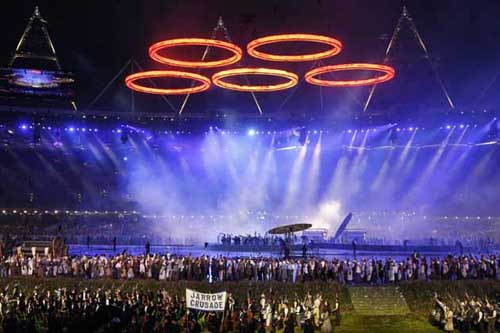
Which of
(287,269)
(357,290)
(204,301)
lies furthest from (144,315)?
(357,290)

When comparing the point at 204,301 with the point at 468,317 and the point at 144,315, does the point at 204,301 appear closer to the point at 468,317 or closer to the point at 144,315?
the point at 144,315

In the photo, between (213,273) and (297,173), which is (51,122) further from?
(297,173)

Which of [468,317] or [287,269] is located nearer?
[468,317]

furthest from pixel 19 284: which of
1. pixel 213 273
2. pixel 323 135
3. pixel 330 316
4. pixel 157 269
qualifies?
pixel 323 135

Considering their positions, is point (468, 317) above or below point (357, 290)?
below

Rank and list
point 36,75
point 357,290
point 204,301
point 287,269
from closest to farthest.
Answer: point 204,301 → point 357,290 → point 287,269 → point 36,75

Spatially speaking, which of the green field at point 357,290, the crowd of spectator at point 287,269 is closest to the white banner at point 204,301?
the green field at point 357,290

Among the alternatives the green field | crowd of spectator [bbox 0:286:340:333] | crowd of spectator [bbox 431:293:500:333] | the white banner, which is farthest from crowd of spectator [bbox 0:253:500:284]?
the white banner

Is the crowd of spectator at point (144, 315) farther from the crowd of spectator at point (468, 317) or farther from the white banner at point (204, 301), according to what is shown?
the crowd of spectator at point (468, 317)

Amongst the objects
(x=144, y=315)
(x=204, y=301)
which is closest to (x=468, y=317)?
(x=204, y=301)

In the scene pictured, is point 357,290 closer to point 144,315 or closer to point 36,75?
point 144,315

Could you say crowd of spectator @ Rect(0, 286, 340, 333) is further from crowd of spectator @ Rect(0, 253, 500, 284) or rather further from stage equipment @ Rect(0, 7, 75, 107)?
stage equipment @ Rect(0, 7, 75, 107)

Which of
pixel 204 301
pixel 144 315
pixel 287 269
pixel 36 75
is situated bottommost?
pixel 144 315

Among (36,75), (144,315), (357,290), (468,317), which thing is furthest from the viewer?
(36,75)
